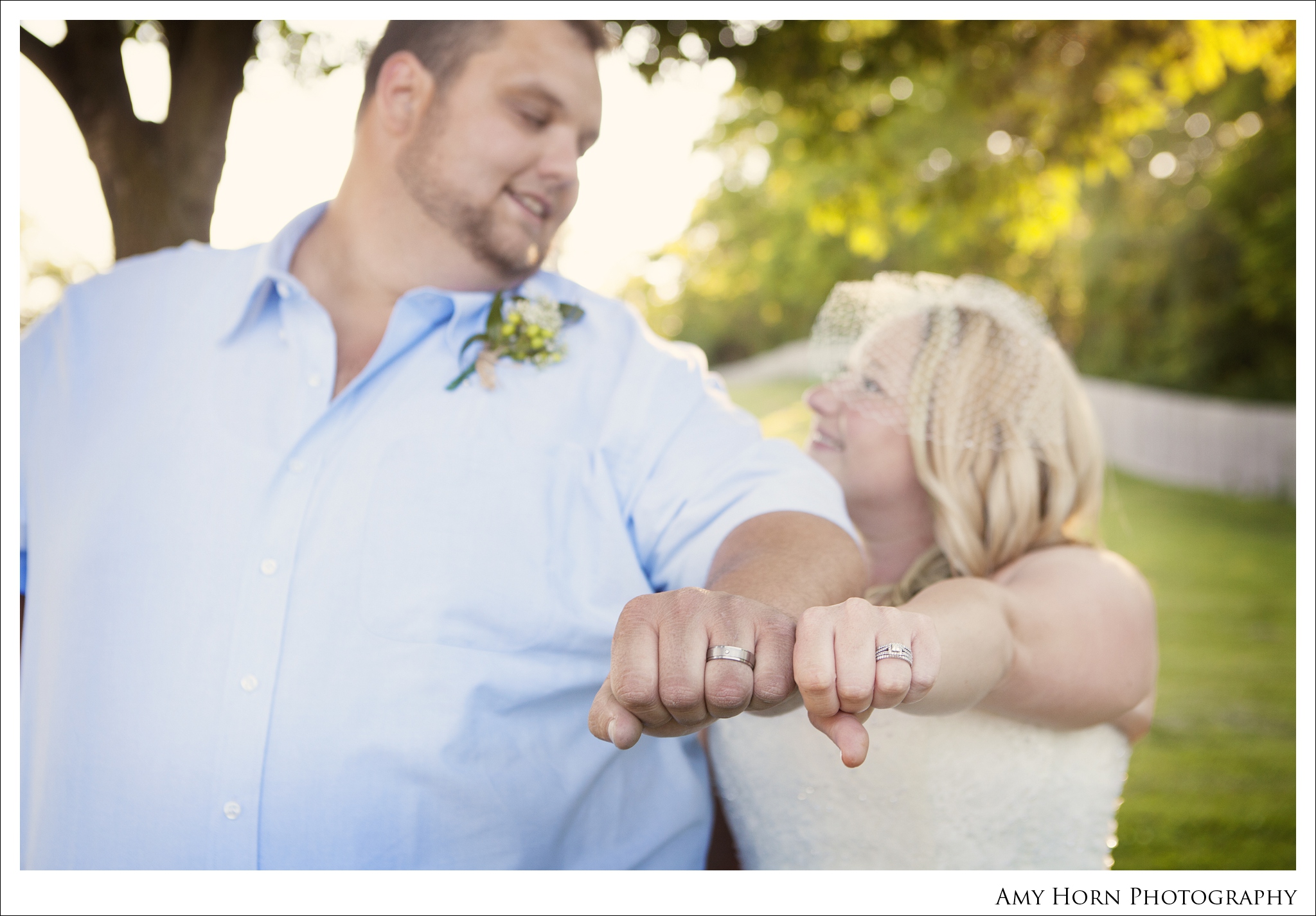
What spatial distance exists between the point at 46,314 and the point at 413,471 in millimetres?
960

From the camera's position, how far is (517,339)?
1708 mm

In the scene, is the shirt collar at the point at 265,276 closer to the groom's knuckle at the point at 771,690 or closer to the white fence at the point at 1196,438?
the groom's knuckle at the point at 771,690

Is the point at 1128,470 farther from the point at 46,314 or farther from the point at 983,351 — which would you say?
the point at 46,314

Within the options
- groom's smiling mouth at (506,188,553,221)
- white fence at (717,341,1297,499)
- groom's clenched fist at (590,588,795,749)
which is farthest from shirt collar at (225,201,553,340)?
white fence at (717,341,1297,499)

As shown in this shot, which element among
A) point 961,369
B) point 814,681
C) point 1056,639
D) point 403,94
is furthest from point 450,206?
point 1056,639

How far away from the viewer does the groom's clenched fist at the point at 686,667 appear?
0.95 meters

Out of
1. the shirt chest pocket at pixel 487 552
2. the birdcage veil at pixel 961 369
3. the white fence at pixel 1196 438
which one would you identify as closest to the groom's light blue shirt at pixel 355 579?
the shirt chest pocket at pixel 487 552

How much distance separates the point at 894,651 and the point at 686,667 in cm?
23

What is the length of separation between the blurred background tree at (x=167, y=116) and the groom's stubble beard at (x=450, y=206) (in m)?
0.64

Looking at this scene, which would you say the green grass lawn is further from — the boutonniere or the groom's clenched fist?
the groom's clenched fist

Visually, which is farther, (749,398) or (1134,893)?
(749,398)

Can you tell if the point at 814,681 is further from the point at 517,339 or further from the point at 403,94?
the point at 403,94

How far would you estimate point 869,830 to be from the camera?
1.92m

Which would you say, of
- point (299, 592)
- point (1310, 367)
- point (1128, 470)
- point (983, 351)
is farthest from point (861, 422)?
point (1128, 470)
